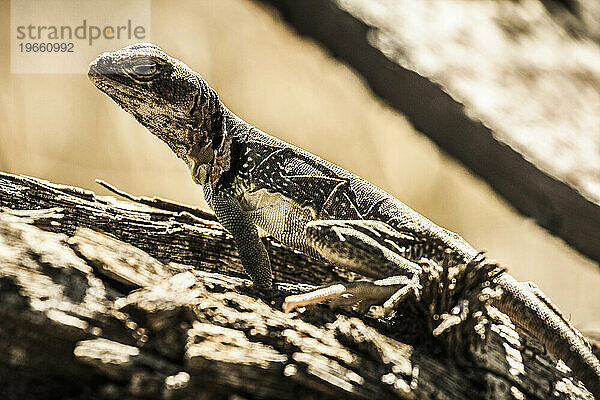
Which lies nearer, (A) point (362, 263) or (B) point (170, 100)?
(A) point (362, 263)

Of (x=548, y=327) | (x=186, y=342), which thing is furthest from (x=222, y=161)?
(x=548, y=327)

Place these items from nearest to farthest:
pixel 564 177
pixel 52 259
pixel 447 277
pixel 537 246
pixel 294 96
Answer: pixel 52 259, pixel 447 277, pixel 564 177, pixel 294 96, pixel 537 246

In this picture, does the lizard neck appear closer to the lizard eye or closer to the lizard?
the lizard

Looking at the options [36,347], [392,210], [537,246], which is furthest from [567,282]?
[36,347]

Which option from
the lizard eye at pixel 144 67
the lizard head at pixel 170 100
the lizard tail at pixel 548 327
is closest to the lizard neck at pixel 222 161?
the lizard head at pixel 170 100

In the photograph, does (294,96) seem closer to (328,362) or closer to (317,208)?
(317,208)

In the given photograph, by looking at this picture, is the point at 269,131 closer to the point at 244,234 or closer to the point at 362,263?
the point at 244,234
